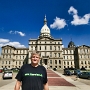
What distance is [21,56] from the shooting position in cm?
10925

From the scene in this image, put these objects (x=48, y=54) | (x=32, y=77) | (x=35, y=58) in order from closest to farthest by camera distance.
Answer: (x=32, y=77)
(x=35, y=58)
(x=48, y=54)

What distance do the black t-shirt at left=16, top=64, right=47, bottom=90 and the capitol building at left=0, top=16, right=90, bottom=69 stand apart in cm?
7883

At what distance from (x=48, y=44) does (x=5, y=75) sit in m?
68.9

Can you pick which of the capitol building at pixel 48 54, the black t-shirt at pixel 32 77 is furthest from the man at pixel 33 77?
the capitol building at pixel 48 54

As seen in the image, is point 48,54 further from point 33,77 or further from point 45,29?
point 33,77

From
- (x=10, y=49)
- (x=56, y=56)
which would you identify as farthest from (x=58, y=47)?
(x=10, y=49)

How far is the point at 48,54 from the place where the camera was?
94188 mm

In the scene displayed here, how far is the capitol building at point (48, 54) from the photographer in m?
93.1

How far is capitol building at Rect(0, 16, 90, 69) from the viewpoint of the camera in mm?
93125

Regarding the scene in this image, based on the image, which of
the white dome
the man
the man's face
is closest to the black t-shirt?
the man

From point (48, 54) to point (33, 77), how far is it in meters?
90.1

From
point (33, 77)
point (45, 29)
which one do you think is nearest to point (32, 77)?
point (33, 77)

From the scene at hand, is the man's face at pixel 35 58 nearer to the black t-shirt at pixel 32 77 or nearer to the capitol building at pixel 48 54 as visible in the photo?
the black t-shirt at pixel 32 77

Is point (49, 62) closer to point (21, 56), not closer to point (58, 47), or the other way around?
point (58, 47)
